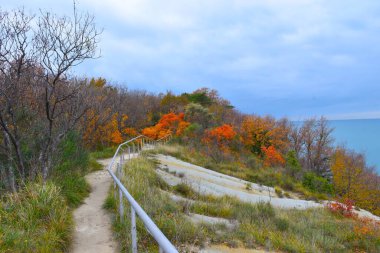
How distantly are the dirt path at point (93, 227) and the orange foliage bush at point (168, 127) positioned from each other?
1014 inches

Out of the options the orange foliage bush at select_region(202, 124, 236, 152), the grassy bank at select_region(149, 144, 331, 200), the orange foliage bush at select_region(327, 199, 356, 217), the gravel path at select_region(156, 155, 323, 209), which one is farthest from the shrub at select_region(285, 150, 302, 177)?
the orange foliage bush at select_region(327, 199, 356, 217)

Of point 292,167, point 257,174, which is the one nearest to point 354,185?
point 292,167

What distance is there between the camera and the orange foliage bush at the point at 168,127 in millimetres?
36250

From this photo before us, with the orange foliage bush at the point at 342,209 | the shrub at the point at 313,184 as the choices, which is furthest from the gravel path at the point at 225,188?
the shrub at the point at 313,184

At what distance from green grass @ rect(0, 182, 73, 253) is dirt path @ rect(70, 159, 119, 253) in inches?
10.9

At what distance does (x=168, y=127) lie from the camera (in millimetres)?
→ 38531

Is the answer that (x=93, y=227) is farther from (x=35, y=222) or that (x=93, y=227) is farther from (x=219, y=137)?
(x=219, y=137)

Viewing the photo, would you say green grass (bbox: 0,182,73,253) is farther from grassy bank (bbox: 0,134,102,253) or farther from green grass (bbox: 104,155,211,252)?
green grass (bbox: 104,155,211,252)

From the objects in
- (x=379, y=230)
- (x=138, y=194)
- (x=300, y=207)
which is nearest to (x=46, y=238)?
(x=138, y=194)

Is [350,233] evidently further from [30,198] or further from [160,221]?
[30,198]

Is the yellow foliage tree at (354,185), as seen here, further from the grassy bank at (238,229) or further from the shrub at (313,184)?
the grassy bank at (238,229)

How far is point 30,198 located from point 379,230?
10.3m

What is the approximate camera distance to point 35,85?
12.7 metres

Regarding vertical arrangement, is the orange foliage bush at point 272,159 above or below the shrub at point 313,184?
above
